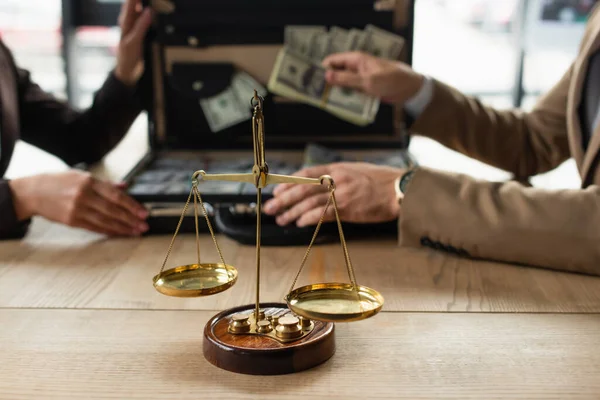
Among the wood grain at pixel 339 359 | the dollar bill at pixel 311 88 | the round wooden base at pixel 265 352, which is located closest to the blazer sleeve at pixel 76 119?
the dollar bill at pixel 311 88

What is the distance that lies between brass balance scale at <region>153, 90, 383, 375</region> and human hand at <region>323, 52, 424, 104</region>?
1083 mm

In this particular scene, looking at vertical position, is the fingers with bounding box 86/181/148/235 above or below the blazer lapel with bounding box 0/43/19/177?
below

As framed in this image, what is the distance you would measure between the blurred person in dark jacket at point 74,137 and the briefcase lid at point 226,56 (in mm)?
69

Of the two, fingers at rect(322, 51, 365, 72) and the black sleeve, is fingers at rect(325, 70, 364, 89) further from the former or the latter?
the black sleeve

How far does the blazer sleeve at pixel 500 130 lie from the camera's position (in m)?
1.89

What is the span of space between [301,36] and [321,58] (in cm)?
9

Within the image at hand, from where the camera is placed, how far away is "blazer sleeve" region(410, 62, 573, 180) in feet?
6.21

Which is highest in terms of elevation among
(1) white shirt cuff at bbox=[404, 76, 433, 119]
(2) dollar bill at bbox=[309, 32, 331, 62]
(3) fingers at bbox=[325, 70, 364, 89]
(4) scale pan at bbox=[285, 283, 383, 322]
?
(2) dollar bill at bbox=[309, 32, 331, 62]

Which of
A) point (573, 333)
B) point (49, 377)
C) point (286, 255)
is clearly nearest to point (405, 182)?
point (286, 255)

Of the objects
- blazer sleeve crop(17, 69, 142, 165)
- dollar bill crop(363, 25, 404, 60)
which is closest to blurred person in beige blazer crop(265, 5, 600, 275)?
dollar bill crop(363, 25, 404, 60)

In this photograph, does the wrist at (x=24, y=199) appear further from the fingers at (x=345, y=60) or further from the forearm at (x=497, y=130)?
the forearm at (x=497, y=130)

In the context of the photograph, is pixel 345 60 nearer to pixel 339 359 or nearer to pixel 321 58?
pixel 321 58

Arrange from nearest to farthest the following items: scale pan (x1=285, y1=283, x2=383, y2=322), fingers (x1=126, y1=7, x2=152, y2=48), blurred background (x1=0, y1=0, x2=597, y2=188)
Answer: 1. scale pan (x1=285, y1=283, x2=383, y2=322)
2. fingers (x1=126, y1=7, x2=152, y2=48)
3. blurred background (x1=0, y1=0, x2=597, y2=188)

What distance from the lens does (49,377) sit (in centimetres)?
83
